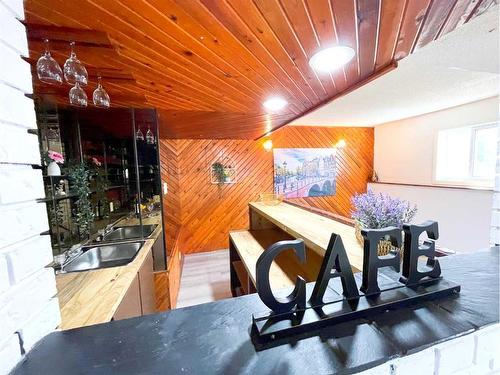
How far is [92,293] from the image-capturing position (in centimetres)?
130

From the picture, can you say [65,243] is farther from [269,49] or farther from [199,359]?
[269,49]

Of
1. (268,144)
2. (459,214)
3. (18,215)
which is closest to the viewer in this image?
(18,215)

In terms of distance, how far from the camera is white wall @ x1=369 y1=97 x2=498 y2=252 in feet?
10.5

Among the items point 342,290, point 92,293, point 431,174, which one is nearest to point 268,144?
point 431,174

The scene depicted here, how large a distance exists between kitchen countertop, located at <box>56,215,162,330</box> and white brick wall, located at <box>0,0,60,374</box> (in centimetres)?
64

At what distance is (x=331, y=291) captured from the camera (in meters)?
0.74

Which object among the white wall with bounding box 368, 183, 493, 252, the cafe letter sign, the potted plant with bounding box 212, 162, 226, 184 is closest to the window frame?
the white wall with bounding box 368, 183, 493, 252

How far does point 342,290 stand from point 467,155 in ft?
15.0

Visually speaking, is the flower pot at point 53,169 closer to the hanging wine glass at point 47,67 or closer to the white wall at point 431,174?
the hanging wine glass at point 47,67

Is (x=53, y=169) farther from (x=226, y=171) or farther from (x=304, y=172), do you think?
(x=304, y=172)

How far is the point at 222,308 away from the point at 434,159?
16.4ft

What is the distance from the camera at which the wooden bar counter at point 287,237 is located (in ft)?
4.38

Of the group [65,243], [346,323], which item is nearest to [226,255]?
[65,243]

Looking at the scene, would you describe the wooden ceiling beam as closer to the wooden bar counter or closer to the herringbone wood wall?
the wooden bar counter
